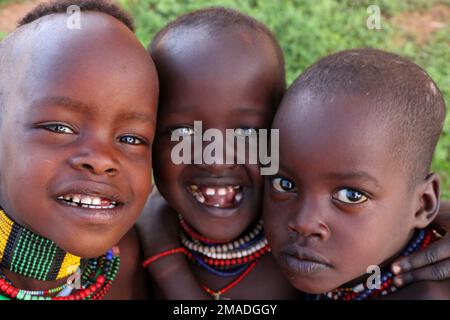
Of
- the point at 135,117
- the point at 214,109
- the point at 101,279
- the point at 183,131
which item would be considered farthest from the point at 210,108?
the point at 101,279

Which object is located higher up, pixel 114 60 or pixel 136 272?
pixel 114 60

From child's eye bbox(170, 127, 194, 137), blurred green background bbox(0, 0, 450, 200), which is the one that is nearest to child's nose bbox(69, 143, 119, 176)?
child's eye bbox(170, 127, 194, 137)

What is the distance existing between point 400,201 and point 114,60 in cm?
102

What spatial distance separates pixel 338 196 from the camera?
6.40 feet

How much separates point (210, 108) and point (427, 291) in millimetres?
963

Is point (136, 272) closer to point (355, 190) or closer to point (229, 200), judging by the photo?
point (229, 200)

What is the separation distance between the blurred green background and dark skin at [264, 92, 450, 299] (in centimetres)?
213

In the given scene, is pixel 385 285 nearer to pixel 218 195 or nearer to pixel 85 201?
pixel 218 195

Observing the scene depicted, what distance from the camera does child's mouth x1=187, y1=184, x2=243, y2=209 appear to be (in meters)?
2.27

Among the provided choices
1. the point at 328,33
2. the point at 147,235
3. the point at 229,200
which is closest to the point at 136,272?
the point at 147,235

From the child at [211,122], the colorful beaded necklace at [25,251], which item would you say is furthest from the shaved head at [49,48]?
the colorful beaded necklace at [25,251]

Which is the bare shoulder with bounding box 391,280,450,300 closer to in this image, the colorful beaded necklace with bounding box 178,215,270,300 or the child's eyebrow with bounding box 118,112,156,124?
the colorful beaded necklace with bounding box 178,215,270,300

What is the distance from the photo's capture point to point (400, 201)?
1968 mm

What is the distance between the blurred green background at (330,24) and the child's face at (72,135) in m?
2.34
